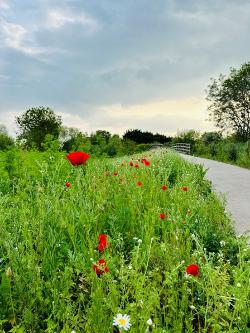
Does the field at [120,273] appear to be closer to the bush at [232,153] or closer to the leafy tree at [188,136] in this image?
the bush at [232,153]

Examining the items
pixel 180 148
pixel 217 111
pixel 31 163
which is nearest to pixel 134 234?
pixel 31 163

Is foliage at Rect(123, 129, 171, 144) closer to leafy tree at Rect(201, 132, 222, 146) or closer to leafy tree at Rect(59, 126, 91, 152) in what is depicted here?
leafy tree at Rect(59, 126, 91, 152)

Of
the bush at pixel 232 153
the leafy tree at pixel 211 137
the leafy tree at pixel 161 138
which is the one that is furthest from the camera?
the leafy tree at pixel 161 138

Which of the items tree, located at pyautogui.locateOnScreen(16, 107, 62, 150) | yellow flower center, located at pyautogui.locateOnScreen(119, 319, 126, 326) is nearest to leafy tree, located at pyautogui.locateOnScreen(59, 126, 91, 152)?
tree, located at pyautogui.locateOnScreen(16, 107, 62, 150)

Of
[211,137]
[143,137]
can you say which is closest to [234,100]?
[211,137]

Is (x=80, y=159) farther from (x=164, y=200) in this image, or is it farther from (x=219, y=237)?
(x=164, y=200)

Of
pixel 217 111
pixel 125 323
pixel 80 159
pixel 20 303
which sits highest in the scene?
pixel 217 111

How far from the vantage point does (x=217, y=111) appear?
37.2 meters

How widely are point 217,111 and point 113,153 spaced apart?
395 inches

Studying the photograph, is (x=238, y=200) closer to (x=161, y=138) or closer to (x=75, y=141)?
(x=75, y=141)

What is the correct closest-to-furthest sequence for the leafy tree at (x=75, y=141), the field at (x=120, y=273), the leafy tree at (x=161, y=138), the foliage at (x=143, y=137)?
the field at (x=120, y=273), the leafy tree at (x=75, y=141), the foliage at (x=143, y=137), the leafy tree at (x=161, y=138)

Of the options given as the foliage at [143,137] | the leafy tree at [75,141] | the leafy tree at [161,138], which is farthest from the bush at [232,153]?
the leafy tree at [161,138]

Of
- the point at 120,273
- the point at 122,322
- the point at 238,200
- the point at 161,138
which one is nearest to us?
the point at 122,322

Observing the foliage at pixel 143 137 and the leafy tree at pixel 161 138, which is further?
the leafy tree at pixel 161 138
